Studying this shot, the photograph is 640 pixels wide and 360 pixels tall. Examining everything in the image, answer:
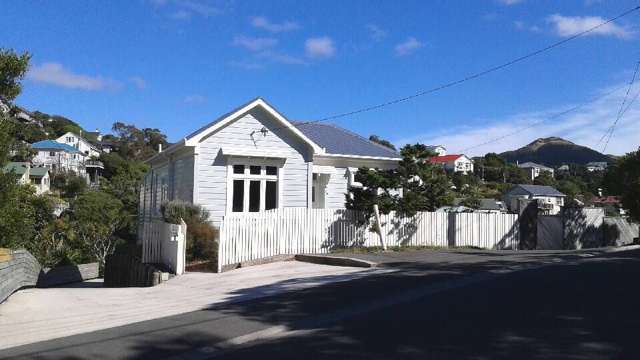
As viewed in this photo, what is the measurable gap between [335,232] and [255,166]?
413cm

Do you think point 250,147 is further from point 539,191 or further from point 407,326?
point 539,191

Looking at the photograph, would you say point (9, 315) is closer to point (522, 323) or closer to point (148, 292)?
point (148, 292)

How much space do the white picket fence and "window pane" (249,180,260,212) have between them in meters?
2.64

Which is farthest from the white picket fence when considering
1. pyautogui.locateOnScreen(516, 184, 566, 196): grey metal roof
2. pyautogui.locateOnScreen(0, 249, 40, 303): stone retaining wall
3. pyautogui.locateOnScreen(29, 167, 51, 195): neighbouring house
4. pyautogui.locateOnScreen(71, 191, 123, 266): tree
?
pyautogui.locateOnScreen(516, 184, 566, 196): grey metal roof

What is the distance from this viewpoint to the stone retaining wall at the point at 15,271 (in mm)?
11914

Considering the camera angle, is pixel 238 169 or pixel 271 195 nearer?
pixel 238 169

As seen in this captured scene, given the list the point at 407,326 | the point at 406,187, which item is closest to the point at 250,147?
the point at 406,187

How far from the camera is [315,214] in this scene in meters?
18.8

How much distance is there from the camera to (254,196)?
21.7m

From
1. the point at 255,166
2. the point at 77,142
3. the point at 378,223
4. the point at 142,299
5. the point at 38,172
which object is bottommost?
the point at 142,299

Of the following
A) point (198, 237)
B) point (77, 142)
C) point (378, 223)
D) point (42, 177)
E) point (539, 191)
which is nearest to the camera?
point (198, 237)

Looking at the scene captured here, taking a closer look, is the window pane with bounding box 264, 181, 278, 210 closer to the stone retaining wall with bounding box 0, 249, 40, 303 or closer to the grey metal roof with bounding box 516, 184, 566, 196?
the stone retaining wall with bounding box 0, 249, 40, 303

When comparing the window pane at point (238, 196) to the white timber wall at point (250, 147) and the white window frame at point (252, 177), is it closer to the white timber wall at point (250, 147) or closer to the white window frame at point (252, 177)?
the white window frame at point (252, 177)

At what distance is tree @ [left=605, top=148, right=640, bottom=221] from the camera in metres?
27.3
